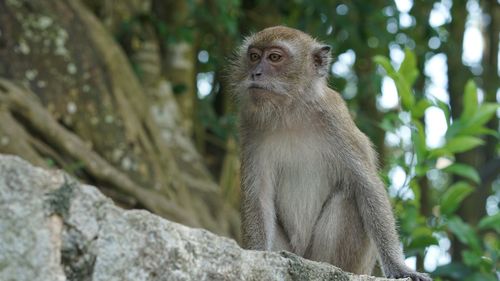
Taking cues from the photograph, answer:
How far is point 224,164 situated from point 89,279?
9.02 m

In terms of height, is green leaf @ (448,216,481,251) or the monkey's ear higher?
the monkey's ear

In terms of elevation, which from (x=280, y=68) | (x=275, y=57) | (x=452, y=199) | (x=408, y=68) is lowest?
(x=452, y=199)

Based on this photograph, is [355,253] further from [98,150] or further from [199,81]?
[199,81]

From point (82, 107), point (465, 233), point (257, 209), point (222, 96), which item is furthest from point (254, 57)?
point (222, 96)

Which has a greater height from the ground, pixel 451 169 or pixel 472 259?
pixel 451 169

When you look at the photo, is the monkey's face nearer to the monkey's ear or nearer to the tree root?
the monkey's ear

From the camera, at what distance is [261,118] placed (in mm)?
6445

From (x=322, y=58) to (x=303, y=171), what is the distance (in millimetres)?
1034

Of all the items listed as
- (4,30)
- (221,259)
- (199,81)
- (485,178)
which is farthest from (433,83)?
(221,259)

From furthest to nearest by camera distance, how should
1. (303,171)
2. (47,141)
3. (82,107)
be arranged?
1. (82,107)
2. (47,141)
3. (303,171)

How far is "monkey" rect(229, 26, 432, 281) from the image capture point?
20.1 ft

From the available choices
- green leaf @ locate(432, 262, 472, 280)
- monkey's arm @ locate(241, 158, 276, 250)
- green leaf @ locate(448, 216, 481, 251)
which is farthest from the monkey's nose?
green leaf @ locate(432, 262, 472, 280)

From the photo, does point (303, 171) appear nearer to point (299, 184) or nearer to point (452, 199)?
point (299, 184)

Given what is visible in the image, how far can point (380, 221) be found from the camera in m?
6.02
